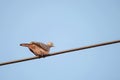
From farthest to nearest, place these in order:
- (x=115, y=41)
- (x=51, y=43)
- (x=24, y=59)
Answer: (x=51, y=43) < (x=24, y=59) < (x=115, y=41)

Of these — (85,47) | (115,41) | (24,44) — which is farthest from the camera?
(24,44)

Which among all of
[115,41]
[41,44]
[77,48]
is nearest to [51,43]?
[41,44]

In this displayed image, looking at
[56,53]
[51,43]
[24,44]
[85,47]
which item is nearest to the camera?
[85,47]

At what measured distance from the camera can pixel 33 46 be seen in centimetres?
702

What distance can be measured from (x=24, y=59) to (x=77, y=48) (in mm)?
1288

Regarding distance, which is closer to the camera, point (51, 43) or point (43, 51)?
point (43, 51)

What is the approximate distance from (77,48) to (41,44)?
2301 mm

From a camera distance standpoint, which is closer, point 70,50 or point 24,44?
point 70,50

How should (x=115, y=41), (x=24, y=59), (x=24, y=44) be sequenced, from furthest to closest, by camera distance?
(x=24, y=44) → (x=24, y=59) → (x=115, y=41)

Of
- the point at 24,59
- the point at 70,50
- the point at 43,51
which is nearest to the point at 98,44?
the point at 70,50

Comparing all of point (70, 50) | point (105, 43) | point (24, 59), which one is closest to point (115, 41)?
point (105, 43)

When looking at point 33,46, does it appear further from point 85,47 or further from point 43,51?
point 85,47

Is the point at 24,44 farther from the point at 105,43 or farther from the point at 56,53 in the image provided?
the point at 105,43

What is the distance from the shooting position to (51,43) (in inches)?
336
